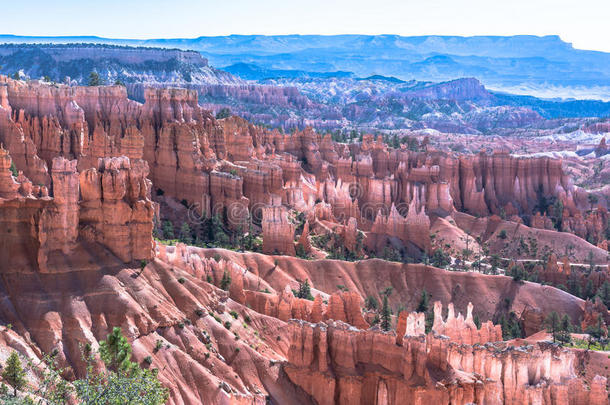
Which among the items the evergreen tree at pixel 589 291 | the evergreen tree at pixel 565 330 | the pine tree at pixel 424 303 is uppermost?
the evergreen tree at pixel 565 330

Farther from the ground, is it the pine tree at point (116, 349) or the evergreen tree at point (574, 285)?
the pine tree at point (116, 349)

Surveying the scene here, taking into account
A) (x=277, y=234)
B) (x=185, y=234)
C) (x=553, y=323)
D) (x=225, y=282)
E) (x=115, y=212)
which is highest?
(x=115, y=212)

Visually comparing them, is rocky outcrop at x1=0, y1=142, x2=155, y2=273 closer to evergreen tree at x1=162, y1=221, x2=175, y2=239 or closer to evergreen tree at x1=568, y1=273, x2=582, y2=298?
evergreen tree at x1=162, y1=221, x2=175, y2=239

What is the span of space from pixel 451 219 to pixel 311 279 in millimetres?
39147

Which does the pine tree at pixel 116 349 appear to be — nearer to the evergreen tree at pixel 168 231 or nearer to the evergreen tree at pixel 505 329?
the evergreen tree at pixel 168 231

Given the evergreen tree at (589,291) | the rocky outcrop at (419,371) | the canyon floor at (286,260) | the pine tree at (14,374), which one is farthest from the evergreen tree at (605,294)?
the pine tree at (14,374)

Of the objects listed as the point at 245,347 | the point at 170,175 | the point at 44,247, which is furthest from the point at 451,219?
the point at 44,247

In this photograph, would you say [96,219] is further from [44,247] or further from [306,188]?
[306,188]

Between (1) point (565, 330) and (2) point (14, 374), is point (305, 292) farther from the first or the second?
(2) point (14, 374)

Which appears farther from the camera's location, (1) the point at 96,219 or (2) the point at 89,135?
(2) the point at 89,135

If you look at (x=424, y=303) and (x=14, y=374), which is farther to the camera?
(x=424, y=303)

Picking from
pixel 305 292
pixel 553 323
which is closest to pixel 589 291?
pixel 553 323

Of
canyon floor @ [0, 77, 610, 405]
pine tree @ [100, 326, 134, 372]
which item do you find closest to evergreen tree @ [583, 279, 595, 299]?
canyon floor @ [0, 77, 610, 405]

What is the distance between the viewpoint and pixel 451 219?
107938 millimetres
